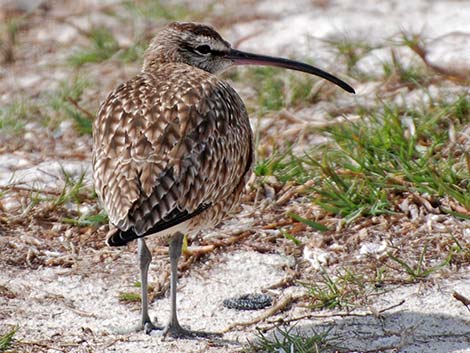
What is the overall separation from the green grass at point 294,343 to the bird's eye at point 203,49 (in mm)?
2269

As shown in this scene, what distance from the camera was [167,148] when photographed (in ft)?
18.6

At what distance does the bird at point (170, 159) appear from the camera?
5.46 m

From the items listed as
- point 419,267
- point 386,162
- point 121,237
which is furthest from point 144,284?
point 386,162

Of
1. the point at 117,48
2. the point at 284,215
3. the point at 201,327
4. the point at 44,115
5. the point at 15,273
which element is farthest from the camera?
the point at 117,48

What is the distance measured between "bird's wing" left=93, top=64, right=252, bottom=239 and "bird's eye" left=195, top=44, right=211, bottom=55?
555 mm

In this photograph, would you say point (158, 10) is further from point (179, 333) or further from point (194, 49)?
point (179, 333)

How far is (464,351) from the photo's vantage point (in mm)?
5406

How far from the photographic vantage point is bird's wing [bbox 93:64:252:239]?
5.47 metres

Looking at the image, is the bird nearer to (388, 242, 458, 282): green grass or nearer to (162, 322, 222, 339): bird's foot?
(162, 322, 222, 339): bird's foot

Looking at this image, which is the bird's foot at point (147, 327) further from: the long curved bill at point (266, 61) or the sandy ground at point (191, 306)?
the long curved bill at point (266, 61)

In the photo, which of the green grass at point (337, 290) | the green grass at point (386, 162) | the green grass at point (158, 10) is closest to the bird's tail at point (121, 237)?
the green grass at point (337, 290)

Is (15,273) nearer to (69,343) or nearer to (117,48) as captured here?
(69,343)

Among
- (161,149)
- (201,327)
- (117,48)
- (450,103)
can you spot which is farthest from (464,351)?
(117,48)

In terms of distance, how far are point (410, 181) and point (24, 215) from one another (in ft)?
8.80
